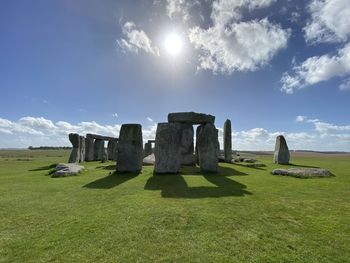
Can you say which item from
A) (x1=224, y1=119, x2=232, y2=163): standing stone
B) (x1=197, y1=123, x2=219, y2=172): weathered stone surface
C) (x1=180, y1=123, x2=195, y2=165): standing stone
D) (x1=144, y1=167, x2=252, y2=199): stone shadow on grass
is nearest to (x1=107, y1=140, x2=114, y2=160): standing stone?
(x1=180, y1=123, x2=195, y2=165): standing stone

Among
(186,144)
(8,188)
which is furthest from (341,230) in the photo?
(186,144)

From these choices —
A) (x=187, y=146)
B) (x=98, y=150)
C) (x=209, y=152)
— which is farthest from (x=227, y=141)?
(x=98, y=150)

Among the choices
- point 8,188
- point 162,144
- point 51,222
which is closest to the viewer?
point 51,222

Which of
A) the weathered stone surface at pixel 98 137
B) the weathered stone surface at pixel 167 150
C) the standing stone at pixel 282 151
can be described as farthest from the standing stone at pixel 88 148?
the standing stone at pixel 282 151

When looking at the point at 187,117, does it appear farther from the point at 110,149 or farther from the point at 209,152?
the point at 110,149

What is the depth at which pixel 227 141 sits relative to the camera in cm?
2369

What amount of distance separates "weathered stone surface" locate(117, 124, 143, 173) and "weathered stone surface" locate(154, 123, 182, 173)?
1255mm

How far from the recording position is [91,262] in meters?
Answer: 4.14

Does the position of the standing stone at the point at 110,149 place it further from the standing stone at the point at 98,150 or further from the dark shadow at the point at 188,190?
the dark shadow at the point at 188,190

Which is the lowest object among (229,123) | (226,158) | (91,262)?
(91,262)

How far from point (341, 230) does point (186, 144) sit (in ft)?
53.9

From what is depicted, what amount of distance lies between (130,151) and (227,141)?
1154cm

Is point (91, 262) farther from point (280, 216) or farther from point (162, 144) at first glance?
point (162, 144)

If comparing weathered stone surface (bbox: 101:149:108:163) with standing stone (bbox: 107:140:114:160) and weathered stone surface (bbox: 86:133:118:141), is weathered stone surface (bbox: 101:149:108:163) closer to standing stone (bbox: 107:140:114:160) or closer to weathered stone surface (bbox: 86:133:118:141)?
→ standing stone (bbox: 107:140:114:160)
